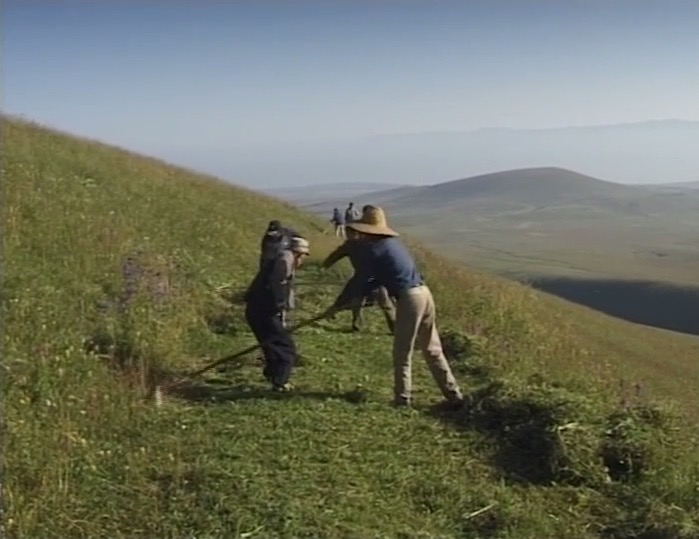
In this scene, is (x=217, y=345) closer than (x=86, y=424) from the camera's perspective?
No

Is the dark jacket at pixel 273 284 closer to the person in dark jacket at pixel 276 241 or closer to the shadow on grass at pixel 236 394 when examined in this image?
the person in dark jacket at pixel 276 241

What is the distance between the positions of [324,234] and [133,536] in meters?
23.6

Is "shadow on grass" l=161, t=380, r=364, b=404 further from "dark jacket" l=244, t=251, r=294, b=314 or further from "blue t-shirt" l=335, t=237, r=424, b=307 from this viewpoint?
"blue t-shirt" l=335, t=237, r=424, b=307

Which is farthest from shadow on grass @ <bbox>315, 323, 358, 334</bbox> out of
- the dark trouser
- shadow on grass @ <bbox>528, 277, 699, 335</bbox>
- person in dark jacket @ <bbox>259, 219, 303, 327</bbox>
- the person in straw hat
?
shadow on grass @ <bbox>528, 277, 699, 335</bbox>

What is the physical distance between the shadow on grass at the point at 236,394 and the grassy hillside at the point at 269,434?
0.11 feet

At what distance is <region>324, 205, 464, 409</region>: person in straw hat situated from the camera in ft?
31.0

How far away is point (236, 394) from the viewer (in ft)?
32.2

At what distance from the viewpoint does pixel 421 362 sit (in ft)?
40.3

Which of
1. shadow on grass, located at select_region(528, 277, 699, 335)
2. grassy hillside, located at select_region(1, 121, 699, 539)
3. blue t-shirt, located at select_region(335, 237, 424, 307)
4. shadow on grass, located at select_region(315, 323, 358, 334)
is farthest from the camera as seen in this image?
shadow on grass, located at select_region(528, 277, 699, 335)

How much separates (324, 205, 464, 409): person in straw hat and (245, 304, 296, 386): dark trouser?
28.4 inches

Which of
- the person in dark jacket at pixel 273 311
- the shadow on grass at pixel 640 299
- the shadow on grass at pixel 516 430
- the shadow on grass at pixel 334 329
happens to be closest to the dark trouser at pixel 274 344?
the person in dark jacket at pixel 273 311

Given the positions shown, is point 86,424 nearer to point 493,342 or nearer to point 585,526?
point 585,526

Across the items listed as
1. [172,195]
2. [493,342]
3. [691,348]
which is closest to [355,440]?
[493,342]

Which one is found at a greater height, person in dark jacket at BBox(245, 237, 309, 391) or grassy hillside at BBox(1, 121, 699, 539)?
person in dark jacket at BBox(245, 237, 309, 391)
